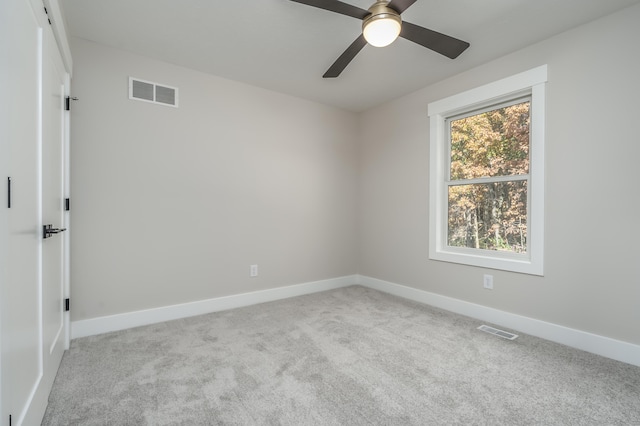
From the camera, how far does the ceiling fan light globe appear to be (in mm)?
1733

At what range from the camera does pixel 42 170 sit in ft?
5.40

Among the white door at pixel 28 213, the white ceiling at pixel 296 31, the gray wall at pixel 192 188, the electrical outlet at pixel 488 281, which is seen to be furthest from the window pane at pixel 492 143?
the white door at pixel 28 213

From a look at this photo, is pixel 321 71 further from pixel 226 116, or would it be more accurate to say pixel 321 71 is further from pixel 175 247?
pixel 175 247

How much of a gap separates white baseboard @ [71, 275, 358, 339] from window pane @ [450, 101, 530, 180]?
2.24m

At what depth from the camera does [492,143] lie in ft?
10.0

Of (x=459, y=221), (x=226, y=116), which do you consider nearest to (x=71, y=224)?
(x=226, y=116)

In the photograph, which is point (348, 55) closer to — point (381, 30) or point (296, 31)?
point (381, 30)

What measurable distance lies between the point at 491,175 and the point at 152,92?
11.3 feet

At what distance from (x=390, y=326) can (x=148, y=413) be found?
1981 mm

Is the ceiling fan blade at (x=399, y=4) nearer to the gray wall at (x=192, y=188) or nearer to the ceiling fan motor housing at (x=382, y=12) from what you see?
→ the ceiling fan motor housing at (x=382, y=12)

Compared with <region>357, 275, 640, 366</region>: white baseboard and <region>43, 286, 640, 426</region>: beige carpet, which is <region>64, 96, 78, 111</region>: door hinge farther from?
<region>357, 275, 640, 366</region>: white baseboard

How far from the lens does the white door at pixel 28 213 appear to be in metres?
1.13

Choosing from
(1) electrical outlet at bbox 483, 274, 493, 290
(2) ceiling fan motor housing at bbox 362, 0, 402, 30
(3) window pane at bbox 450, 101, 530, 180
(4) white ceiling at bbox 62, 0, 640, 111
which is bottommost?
(1) electrical outlet at bbox 483, 274, 493, 290

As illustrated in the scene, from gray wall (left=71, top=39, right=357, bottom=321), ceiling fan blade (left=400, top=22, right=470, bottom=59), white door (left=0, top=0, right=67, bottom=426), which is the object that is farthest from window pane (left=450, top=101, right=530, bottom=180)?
white door (left=0, top=0, right=67, bottom=426)
